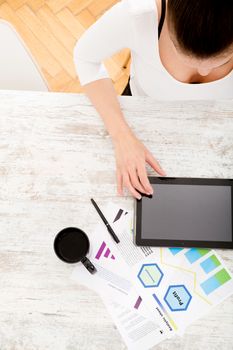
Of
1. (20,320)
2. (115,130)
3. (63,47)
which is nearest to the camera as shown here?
(20,320)

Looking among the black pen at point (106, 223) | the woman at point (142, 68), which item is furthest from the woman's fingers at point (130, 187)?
the black pen at point (106, 223)

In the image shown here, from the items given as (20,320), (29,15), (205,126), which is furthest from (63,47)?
(20,320)

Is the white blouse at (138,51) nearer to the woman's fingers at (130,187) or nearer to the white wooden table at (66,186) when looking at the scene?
the white wooden table at (66,186)

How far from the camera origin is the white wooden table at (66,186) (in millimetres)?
1014

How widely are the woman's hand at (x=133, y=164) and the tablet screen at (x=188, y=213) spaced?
0.03m

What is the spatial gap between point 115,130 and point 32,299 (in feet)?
1.64

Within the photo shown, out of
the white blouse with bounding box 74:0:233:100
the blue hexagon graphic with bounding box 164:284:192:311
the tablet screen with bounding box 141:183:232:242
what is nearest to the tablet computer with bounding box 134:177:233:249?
the tablet screen with bounding box 141:183:232:242

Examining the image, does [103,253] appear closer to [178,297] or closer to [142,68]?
[178,297]

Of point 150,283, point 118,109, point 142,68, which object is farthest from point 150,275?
point 142,68

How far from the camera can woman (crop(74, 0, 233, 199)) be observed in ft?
3.34

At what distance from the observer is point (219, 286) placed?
105cm

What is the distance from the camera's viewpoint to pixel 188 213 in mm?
1083

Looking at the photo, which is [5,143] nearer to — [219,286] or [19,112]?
[19,112]

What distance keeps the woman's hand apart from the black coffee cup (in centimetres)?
17
